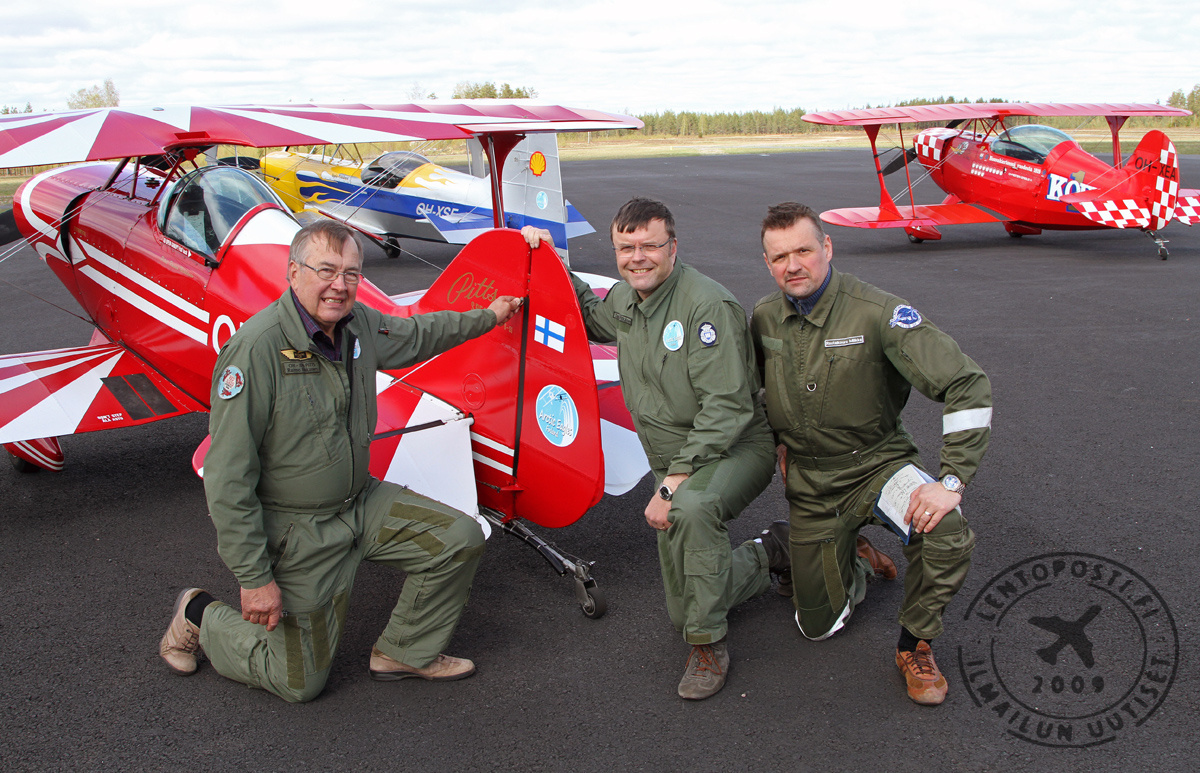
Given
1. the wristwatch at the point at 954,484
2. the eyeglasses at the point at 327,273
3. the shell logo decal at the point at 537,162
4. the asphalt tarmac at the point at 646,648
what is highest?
the shell logo decal at the point at 537,162

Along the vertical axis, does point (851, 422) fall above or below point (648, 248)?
below

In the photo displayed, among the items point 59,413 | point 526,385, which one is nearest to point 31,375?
point 59,413

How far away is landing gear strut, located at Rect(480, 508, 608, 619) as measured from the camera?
3604 millimetres

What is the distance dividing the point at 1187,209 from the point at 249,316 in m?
12.7

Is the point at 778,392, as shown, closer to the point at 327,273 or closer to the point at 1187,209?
the point at 327,273

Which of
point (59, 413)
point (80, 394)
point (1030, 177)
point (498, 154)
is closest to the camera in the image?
point (59, 413)

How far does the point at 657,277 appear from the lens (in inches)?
126

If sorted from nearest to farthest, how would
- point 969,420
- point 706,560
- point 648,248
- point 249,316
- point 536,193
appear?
1. point 969,420
2. point 706,560
3. point 648,248
4. point 249,316
5. point 536,193

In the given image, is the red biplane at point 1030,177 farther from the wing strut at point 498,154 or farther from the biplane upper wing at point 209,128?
the biplane upper wing at point 209,128

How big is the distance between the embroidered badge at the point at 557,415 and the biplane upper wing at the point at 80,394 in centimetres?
260

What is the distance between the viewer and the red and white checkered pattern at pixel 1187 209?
1140 centimetres

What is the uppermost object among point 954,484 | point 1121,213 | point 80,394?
point 1121,213

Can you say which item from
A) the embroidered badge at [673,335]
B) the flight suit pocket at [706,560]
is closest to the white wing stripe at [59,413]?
the embroidered badge at [673,335]

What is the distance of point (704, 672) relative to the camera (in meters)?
3.09
